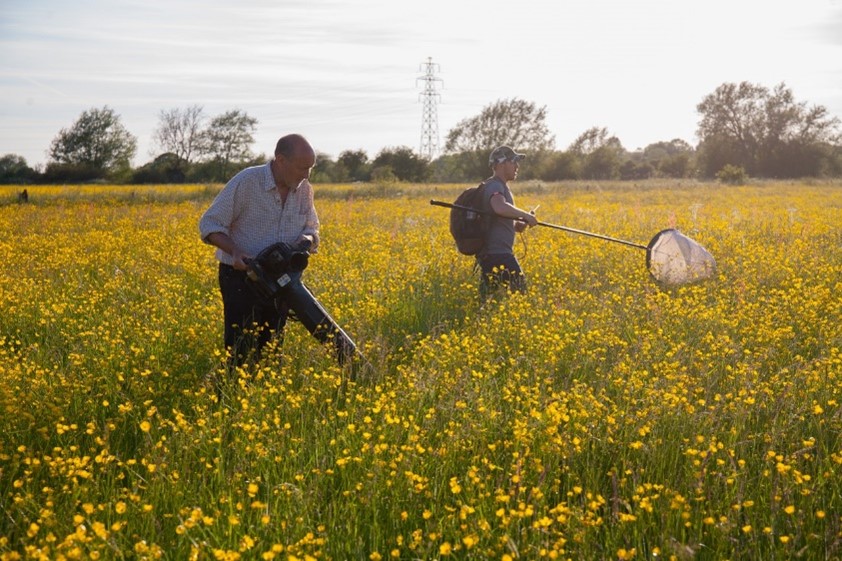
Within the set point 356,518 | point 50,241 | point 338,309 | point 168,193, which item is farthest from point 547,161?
point 356,518

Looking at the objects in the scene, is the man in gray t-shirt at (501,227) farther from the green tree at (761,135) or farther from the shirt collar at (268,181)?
the green tree at (761,135)

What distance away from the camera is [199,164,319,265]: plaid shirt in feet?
16.4

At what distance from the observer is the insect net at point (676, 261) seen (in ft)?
26.7

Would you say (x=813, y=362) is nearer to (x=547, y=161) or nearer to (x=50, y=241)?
(x=50, y=241)

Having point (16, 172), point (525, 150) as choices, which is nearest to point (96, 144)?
point (16, 172)

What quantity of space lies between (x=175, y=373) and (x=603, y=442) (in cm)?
291

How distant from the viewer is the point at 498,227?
7.71 metres

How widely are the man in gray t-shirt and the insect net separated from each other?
1.70 m

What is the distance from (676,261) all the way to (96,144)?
182ft

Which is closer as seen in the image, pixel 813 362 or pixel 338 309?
pixel 813 362

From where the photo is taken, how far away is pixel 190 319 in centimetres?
650

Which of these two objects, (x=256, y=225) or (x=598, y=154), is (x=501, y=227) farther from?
(x=598, y=154)

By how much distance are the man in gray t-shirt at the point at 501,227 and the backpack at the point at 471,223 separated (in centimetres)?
7

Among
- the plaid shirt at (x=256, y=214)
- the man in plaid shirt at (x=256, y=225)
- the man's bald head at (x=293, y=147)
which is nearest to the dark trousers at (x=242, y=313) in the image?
the man in plaid shirt at (x=256, y=225)
